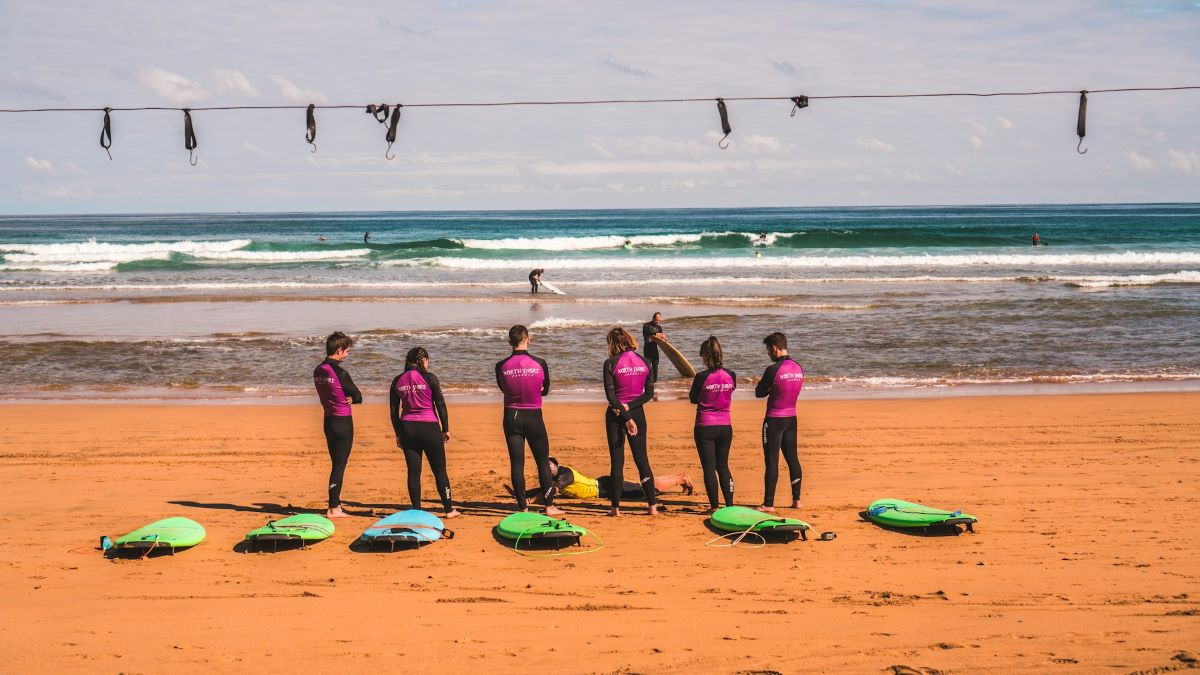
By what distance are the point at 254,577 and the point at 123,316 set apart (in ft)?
69.3

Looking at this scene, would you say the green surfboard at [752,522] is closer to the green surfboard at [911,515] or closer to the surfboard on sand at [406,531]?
the green surfboard at [911,515]

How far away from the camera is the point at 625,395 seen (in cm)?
782

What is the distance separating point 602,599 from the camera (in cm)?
604

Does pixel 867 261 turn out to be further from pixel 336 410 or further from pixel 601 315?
pixel 336 410

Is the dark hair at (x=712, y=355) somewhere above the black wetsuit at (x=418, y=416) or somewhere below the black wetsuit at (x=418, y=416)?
above

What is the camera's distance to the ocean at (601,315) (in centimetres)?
1565

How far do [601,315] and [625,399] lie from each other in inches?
657

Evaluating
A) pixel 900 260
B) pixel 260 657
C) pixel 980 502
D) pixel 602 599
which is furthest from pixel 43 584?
pixel 900 260

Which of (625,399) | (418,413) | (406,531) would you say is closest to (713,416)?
(625,399)

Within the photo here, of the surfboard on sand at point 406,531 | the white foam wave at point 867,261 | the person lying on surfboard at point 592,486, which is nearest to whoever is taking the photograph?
the surfboard on sand at point 406,531

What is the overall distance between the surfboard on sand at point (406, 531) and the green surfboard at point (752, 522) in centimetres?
216

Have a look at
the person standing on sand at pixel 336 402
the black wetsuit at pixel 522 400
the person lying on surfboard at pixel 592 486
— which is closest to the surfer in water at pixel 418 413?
the person standing on sand at pixel 336 402

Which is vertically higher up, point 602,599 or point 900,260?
point 900,260

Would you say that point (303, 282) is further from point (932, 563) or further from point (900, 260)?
point (932, 563)
